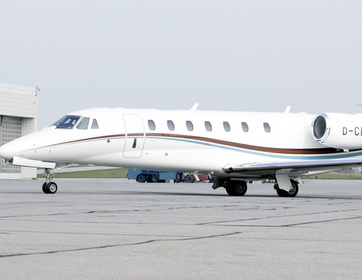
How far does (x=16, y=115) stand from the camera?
236ft

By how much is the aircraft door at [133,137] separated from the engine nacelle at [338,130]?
692 cm

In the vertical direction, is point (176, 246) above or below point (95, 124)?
below

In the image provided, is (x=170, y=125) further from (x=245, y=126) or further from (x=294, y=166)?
(x=294, y=166)

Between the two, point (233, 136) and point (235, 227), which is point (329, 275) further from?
point (233, 136)

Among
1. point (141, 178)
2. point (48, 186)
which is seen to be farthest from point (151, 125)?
point (141, 178)

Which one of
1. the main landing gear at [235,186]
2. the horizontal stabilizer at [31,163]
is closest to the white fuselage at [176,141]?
the horizontal stabilizer at [31,163]

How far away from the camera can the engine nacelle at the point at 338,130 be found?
2633 centimetres

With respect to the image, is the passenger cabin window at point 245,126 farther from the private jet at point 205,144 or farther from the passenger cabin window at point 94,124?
the passenger cabin window at point 94,124

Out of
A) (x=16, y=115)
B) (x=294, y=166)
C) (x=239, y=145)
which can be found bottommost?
(x=294, y=166)

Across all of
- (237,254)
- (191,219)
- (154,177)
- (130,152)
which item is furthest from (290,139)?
(154,177)

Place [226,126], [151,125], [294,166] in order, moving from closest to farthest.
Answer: [294,166], [151,125], [226,126]

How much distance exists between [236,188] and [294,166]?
3262 mm

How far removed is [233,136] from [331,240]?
16498 millimetres

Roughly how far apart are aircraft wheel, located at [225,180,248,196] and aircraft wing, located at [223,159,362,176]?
1.30 m
